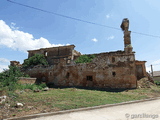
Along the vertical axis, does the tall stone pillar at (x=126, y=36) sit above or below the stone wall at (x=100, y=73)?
above

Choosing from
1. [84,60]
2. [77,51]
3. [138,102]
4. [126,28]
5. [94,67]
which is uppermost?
[126,28]

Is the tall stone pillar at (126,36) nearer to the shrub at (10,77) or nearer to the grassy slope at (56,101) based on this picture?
the grassy slope at (56,101)

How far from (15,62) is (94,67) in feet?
56.7

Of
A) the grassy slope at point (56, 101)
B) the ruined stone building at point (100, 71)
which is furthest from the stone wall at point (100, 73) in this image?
the grassy slope at point (56, 101)

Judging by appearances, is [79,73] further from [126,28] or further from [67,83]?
[126,28]

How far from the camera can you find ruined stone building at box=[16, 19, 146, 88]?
44.3ft

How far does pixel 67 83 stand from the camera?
15.9 m

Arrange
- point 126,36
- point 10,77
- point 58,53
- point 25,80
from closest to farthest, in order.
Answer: point 10,77, point 25,80, point 126,36, point 58,53

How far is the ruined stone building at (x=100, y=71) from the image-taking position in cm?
1351

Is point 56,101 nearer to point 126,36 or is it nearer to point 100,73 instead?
point 100,73

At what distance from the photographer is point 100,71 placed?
572 inches

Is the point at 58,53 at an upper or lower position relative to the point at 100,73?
upper

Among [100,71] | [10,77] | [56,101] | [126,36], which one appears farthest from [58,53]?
[56,101]

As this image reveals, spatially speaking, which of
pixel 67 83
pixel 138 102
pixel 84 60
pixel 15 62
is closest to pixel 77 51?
pixel 84 60
